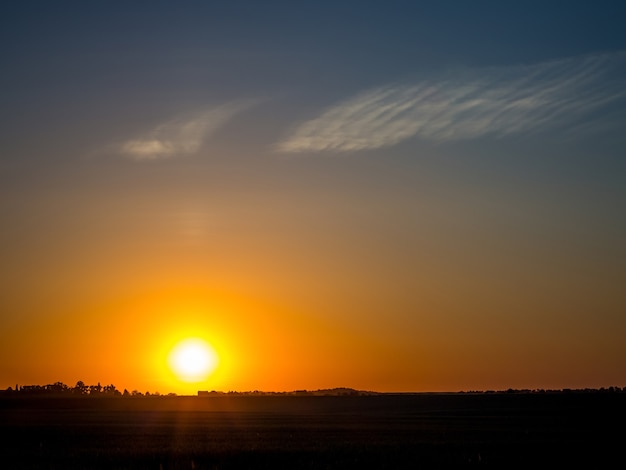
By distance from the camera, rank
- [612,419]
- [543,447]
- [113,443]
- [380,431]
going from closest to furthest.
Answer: [543,447]
[113,443]
[380,431]
[612,419]

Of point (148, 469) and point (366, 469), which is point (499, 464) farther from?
point (148, 469)

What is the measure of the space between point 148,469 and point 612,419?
57029 mm

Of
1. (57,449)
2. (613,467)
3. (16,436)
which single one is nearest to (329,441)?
(57,449)

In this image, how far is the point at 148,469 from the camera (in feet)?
133

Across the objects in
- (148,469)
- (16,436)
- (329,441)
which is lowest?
(148,469)

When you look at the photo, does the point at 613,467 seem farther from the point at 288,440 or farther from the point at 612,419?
the point at 612,419

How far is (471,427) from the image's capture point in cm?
7125

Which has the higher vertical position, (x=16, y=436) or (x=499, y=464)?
(x=16, y=436)

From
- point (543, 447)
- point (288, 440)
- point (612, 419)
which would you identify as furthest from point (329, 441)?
point (612, 419)

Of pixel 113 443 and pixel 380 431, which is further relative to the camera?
pixel 380 431

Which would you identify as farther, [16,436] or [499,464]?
[16,436]

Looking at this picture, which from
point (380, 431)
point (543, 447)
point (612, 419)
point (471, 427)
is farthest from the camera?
point (612, 419)

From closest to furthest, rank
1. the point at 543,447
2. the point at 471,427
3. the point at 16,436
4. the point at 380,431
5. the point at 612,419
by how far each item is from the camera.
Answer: the point at 543,447, the point at 16,436, the point at 380,431, the point at 471,427, the point at 612,419

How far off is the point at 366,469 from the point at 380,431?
27.7 m
